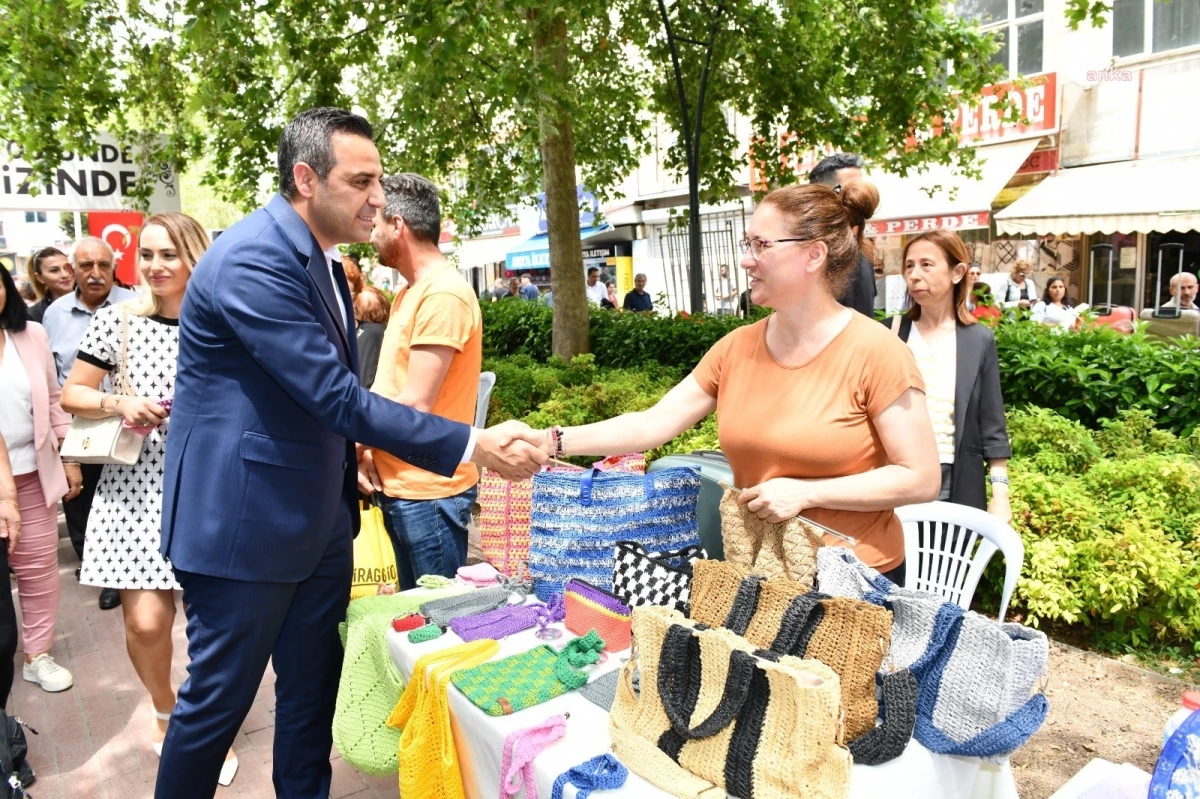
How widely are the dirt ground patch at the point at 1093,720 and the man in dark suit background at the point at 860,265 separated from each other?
163cm

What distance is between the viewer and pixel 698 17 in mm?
10164

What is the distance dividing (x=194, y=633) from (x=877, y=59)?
28.5 ft

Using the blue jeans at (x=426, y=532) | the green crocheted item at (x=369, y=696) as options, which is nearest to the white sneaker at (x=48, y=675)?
the blue jeans at (x=426, y=532)

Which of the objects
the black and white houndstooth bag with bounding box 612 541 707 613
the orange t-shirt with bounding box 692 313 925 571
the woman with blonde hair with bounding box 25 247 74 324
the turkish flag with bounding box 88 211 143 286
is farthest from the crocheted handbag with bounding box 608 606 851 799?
the turkish flag with bounding box 88 211 143 286

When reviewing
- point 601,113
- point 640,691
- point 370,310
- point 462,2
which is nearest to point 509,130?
point 601,113

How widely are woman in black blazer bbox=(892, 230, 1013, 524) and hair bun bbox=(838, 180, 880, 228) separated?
40 centimetres

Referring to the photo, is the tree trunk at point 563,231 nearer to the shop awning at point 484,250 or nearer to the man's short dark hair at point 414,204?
the man's short dark hair at point 414,204

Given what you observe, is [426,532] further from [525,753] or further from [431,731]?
[525,753]

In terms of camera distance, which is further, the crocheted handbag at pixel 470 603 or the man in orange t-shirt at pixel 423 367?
the man in orange t-shirt at pixel 423 367

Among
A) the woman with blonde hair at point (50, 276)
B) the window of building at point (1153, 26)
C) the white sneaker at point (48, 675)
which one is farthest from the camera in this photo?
the window of building at point (1153, 26)

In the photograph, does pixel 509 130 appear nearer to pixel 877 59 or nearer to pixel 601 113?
pixel 601 113

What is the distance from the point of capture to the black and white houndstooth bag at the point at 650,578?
7.06ft

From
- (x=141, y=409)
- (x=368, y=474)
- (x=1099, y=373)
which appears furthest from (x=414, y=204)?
(x=1099, y=373)

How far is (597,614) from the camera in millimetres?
2207
